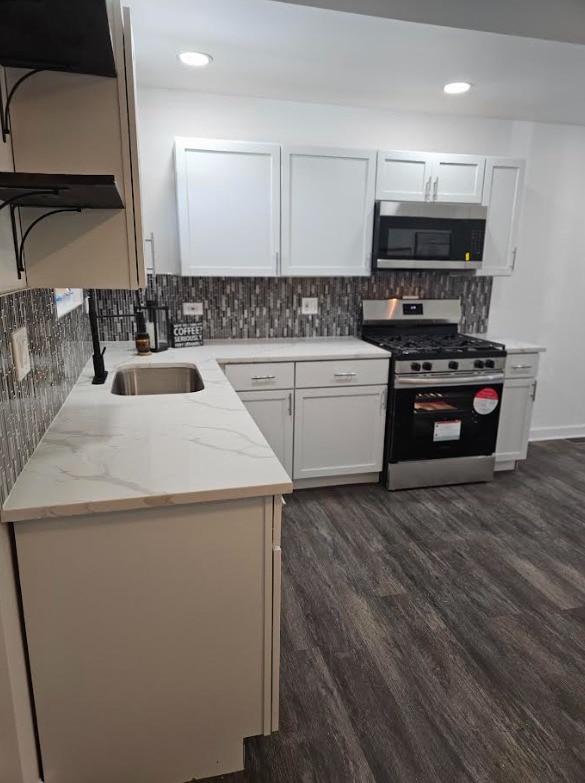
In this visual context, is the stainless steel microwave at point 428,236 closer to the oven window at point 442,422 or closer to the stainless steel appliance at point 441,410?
the stainless steel appliance at point 441,410

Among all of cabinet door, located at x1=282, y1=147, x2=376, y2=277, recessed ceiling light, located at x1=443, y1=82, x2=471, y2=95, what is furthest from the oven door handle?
recessed ceiling light, located at x1=443, y1=82, x2=471, y2=95

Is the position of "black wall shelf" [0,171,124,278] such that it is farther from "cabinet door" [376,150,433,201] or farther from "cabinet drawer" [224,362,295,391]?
"cabinet door" [376,150,433,201]

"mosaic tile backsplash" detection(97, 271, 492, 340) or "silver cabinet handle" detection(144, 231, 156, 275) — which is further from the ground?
"silver cabinet handle" detection(144, 231, 156, 275)

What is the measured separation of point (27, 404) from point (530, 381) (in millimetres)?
3179

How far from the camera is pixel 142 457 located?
1.42 meters

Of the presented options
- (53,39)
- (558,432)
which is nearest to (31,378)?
(53,39)

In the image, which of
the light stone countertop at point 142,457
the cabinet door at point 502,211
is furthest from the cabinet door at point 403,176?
the light stone countertop at point 142,457

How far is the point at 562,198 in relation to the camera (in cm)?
393

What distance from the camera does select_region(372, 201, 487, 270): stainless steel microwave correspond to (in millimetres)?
3156

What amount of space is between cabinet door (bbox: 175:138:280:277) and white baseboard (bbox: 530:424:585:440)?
274 cm

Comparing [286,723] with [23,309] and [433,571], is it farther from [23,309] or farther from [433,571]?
[23,309]

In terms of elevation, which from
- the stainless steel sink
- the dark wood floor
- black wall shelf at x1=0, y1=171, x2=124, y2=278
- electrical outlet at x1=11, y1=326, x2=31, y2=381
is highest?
black wall shelf at x1=0, y1=171, x2=124, y2=278

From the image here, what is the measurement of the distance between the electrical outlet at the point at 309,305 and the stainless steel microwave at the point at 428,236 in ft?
1.65

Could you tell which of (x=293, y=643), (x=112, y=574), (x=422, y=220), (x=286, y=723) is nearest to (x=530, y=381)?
(x=422, y=220)
